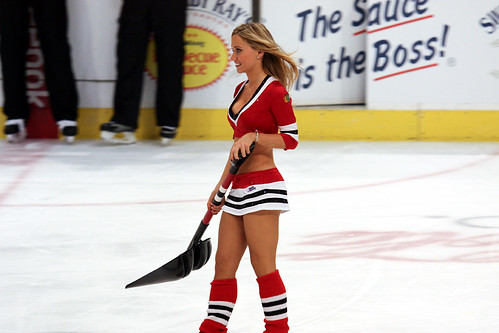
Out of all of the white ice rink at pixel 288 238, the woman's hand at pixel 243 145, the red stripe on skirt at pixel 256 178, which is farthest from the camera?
the white ice rink at pixel 288 238

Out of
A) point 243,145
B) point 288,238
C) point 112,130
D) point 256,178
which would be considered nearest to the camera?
point 243,145

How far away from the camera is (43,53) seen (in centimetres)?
662

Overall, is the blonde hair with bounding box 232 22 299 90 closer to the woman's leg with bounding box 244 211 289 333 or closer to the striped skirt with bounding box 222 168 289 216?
the striped skirt with bounding box 222 168 289 216

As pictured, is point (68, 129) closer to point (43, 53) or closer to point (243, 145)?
point (43, 53)

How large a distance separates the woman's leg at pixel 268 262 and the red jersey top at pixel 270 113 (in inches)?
9.0

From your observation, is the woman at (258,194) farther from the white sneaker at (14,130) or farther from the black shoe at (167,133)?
the white sneaker at (14,130)

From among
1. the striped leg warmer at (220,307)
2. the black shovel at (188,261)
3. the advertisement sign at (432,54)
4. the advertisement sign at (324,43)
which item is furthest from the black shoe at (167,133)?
the striped leg warmer at (220,307)

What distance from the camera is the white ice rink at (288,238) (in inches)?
114

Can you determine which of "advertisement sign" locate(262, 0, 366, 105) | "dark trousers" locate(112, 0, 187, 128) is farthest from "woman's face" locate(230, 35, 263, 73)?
"advertisement sign" locate(262, 0, 366, 105)

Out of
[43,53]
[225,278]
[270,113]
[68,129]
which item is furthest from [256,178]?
[43,53]

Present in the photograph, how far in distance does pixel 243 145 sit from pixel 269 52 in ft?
0.99

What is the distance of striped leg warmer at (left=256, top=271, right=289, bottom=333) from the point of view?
2.43 meters

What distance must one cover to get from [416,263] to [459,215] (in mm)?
970

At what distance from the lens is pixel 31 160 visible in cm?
598
